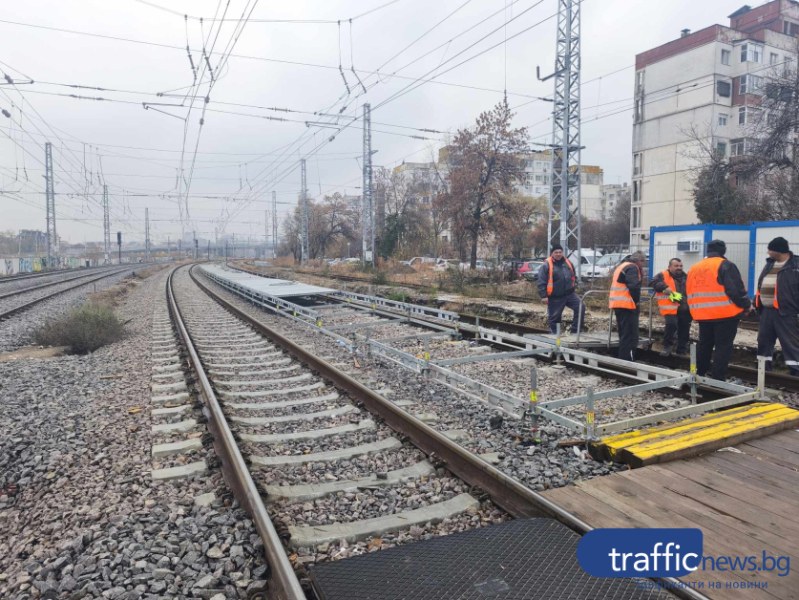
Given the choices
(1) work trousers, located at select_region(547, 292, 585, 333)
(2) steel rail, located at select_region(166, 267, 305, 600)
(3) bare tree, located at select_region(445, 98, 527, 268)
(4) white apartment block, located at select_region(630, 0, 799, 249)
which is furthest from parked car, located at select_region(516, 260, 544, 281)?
(2) steel rail, located at select_region(166, 267, 305, 600)

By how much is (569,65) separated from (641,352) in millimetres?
13042

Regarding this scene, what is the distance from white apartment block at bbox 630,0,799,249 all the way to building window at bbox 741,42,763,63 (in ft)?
0.23

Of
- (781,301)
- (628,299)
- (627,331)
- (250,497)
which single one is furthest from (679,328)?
(250,497)

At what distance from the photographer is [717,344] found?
672 centimetres

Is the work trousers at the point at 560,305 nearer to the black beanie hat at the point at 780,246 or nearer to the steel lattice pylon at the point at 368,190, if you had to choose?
the black beanie hat at the point at 780,246

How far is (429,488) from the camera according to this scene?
13.5 feet

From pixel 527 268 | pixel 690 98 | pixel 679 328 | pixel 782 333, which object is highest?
pixel 690 98

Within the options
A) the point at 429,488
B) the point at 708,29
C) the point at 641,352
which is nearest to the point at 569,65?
the point at 641,352

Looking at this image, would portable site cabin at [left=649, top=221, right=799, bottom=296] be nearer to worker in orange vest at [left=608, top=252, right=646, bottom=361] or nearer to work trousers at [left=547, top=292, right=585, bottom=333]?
work trousers at [left=547, top=292, right=585, bottom=333]

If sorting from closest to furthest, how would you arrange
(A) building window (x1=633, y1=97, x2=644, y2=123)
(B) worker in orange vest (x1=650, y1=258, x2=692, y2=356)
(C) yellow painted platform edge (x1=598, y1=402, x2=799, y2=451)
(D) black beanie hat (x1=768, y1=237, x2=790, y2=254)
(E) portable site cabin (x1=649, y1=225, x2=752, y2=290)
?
1. (C) yellow painted platform edge (x1=598, y1=402, x2=799, y2=451)
2. (D) black beanie hat (x1=768, y1=237, x2=790, y2=254)
3. (B) worker in orange vest (x1=650, y1=258, x2=692, y2=356)
4. (E) portable site cabin (x1=649, y1=225, x2=752, y2=290)
5. (A) building window (x1=633, y1=97, x2=644, y2=123)

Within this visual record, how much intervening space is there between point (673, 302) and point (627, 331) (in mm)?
991

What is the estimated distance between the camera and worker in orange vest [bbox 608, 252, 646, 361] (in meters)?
7.73

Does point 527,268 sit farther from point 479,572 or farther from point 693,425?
point 479,572

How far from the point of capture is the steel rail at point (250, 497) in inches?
111
